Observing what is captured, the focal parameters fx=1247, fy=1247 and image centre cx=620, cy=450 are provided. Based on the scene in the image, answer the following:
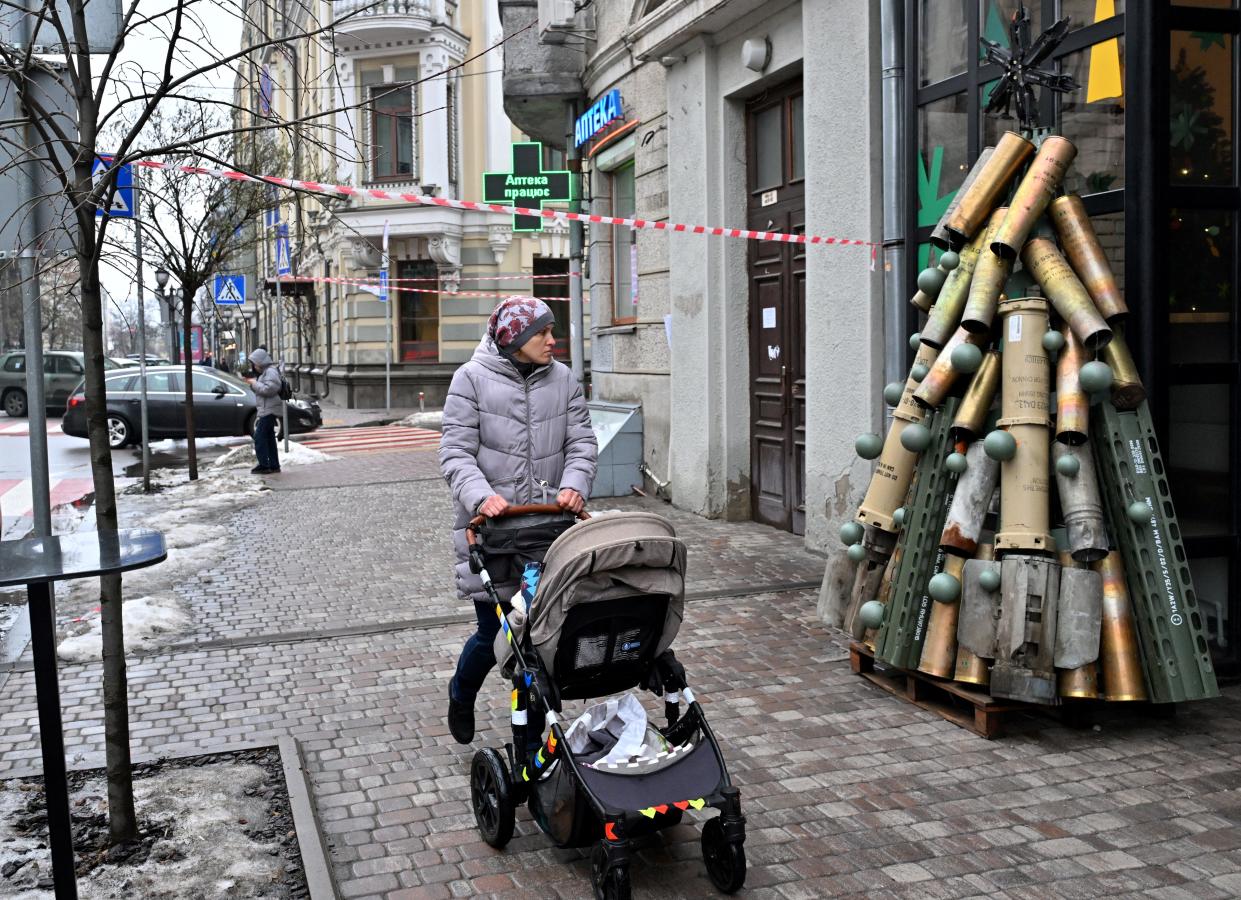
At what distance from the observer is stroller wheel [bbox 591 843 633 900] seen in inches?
148

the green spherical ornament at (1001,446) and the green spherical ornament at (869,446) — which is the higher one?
the green spherical ornament at (1001,446)

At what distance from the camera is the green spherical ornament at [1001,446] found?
17.7 feet

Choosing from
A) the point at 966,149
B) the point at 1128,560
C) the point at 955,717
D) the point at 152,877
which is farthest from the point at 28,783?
the point at 966,149

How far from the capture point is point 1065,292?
18.0 ft

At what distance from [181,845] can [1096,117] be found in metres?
5.22

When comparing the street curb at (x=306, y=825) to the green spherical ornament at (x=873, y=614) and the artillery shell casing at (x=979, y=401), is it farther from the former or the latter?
the artillery shell casing at (x=979, y=401)

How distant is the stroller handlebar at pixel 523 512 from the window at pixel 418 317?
29.4 meters

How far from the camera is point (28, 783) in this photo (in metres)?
5.14

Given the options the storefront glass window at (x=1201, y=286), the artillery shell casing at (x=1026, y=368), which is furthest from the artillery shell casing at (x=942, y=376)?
the storefront glass window at (x=1201, y=286)

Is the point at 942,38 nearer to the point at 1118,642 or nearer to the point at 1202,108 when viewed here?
the point at 1202,108

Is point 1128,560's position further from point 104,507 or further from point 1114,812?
point 104,507

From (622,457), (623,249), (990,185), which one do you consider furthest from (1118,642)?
(623,249)

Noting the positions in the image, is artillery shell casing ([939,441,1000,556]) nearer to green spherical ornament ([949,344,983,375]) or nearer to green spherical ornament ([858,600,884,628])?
green spherical ornament ([949,344,983,375])

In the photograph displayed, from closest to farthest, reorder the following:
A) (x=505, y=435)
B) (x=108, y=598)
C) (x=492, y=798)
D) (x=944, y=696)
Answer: (x=492, y=798)
(x=108, y=598)
(x=505, y=435)
(x=944, y=696)
